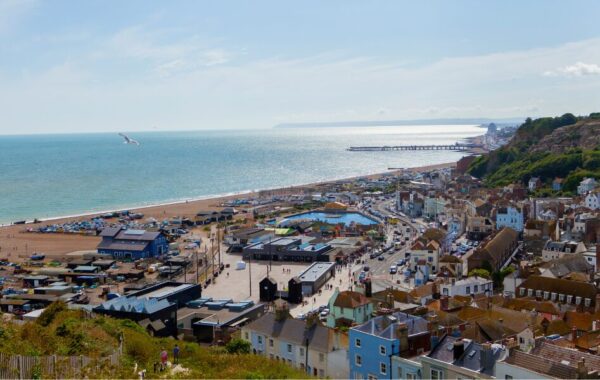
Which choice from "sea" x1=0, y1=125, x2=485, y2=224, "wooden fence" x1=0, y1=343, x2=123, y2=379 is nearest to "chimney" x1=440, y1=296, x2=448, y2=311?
"wooden fence" x1=0, y1=343, x2=123, y2=379

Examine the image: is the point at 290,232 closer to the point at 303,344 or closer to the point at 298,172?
the point at 303,344

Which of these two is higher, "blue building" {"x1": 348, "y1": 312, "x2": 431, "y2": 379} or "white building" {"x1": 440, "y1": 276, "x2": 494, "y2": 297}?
"blue building" {"x1": 348, "y1": 312, "x2": 431, "y2": 379}

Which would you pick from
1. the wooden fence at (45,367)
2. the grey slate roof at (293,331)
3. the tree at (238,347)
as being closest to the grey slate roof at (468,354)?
the grey slate roof at (293,331)

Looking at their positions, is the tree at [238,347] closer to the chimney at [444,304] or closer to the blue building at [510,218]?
the chimney at [444,304]

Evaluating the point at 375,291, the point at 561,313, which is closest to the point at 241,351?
the point at 375,291

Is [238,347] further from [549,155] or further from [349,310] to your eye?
[549,155]

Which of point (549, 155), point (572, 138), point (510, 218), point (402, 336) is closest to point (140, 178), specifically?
point (549, 155)

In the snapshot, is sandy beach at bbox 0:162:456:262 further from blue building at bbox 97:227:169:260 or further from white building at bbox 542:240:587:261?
white building at bbox 542:240:587:261
